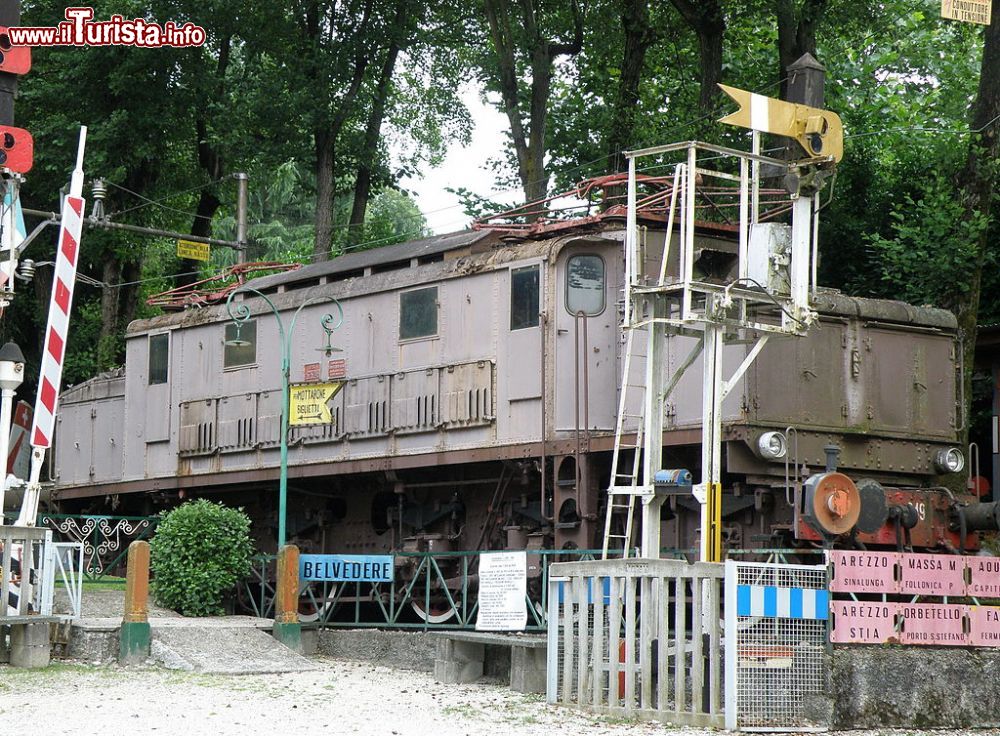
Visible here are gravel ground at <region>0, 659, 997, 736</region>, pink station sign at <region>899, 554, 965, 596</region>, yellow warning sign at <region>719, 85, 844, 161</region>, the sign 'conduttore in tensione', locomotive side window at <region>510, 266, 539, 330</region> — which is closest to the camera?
gravel ground at <region>0, 659, 997, 736</region>

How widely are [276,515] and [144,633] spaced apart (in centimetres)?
520

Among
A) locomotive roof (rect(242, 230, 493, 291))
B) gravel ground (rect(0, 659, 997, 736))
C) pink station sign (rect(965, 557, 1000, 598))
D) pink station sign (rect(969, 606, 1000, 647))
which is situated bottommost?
gravel ground (rect(0, 659, 997, 736))

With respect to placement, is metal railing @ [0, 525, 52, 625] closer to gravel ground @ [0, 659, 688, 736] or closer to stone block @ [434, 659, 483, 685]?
gravel ground @ [0, 659, 688, 736]

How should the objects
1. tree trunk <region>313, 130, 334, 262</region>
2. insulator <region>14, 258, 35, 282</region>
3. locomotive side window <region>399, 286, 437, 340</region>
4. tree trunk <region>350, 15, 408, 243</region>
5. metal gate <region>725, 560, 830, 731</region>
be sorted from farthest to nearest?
tree trunk <region>350, 15, 408, 243</region> < tree trunk <region>313, 130, 334, 262</region> < locomotive side window <region>399, 286, 437, 340</region> < insulator <region>14, 258, 35, 282</region> < metal gate <region>725, 560, 830, 731</region>

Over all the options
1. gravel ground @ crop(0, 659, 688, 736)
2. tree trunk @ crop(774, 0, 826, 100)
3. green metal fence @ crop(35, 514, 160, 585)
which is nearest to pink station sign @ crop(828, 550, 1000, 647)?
gravel ground @ crop(0, 659, 688, 736)

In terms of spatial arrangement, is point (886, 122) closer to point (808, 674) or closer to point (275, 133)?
point (275, 133)

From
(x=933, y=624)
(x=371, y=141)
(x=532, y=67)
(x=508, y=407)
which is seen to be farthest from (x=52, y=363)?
(x=371, y=141)

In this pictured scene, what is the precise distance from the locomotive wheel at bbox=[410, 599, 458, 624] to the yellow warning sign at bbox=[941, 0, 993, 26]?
913 cm

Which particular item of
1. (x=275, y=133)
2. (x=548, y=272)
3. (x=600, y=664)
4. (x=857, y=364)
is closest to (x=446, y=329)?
(x=548, y=272)

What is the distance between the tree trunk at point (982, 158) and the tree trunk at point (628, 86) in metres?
7.49

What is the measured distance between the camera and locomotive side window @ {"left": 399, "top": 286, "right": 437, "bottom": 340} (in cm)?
1836

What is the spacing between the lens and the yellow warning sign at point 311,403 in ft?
62.7

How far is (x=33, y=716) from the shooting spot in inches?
467

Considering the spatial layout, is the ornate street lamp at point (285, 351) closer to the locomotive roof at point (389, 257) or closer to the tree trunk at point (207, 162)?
the locomotive roof at point (389, 257)
